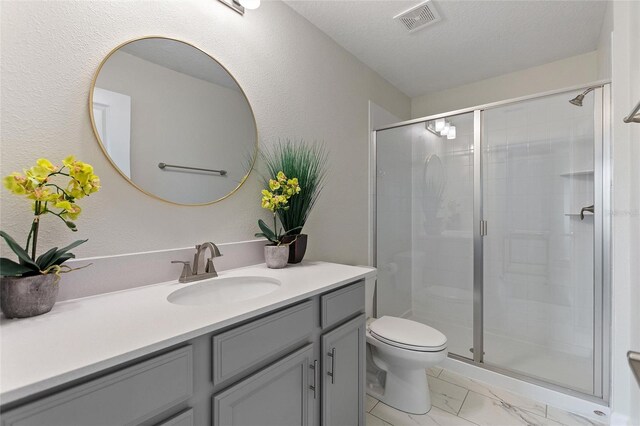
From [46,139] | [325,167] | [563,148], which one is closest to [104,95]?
[46,139]

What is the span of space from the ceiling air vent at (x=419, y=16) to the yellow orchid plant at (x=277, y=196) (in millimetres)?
1282

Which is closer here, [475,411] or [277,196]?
[277,196]

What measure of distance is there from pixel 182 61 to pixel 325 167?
1.03 meters

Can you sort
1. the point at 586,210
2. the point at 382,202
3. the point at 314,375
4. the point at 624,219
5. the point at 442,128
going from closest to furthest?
the point at 314,375
the point at 624,219
the point at 586,210
the point at 442,128
the point at 382,202

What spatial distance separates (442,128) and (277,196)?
1.63 meters

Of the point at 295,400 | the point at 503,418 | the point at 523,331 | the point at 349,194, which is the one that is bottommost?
the point at 503,418

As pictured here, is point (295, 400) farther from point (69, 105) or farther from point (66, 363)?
point (69, 105)

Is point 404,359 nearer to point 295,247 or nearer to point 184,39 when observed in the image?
point 295,247

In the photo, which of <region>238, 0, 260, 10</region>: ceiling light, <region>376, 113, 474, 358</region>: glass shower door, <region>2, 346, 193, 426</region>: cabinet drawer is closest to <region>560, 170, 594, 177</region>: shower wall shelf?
<region>376, 113, 474, 358</region>: glass shower door

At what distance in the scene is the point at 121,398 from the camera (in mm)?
617

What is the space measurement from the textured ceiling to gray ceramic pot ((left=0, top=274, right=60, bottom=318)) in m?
1.82

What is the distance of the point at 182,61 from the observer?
1.26 meters

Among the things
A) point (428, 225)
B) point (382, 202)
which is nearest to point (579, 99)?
point (428, 225)

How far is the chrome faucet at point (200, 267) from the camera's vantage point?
3.84 feet
